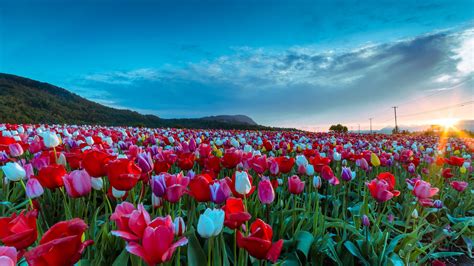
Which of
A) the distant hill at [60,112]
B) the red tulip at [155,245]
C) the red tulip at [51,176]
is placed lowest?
the red tulip at [155,245]

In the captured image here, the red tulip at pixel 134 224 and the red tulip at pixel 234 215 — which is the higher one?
the red tulip at pixel 134 224

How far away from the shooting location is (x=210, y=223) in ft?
4.91

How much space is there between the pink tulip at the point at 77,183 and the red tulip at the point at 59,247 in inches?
34.5

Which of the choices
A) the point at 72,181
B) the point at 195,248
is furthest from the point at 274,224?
the point at 72,181

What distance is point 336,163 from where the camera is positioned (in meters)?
6.25

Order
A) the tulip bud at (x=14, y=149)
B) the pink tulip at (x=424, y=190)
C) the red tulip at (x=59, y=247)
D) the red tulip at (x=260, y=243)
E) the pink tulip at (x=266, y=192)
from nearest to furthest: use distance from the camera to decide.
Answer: the red tulip at (x=59, y=247) < the red tulip at (x=260, y=243) < the pink tulip at (x=266, y=192) < the pink tulip at (x=424, y=190) < the tulip bud at (x=14, y=149)

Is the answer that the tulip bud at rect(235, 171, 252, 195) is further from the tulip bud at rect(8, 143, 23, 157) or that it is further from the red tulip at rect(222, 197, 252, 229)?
the tulip bud at rect(8, 143, 23, 157)

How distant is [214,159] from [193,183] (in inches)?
46.3

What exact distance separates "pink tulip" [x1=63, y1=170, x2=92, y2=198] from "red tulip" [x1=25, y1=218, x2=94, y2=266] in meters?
0.88

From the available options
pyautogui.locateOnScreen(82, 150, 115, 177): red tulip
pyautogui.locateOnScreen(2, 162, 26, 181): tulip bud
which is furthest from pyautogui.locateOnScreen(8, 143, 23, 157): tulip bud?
pyautogui.locateOnScreen(82, 150, 115, 177): red tulip

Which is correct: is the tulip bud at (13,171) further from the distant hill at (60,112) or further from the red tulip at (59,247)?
the distant hill at (60,112)

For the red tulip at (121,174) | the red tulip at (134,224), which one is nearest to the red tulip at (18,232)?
the red tulip at (134,224)

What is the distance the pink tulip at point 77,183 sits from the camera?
198 centimetres

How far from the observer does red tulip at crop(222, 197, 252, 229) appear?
153cm
